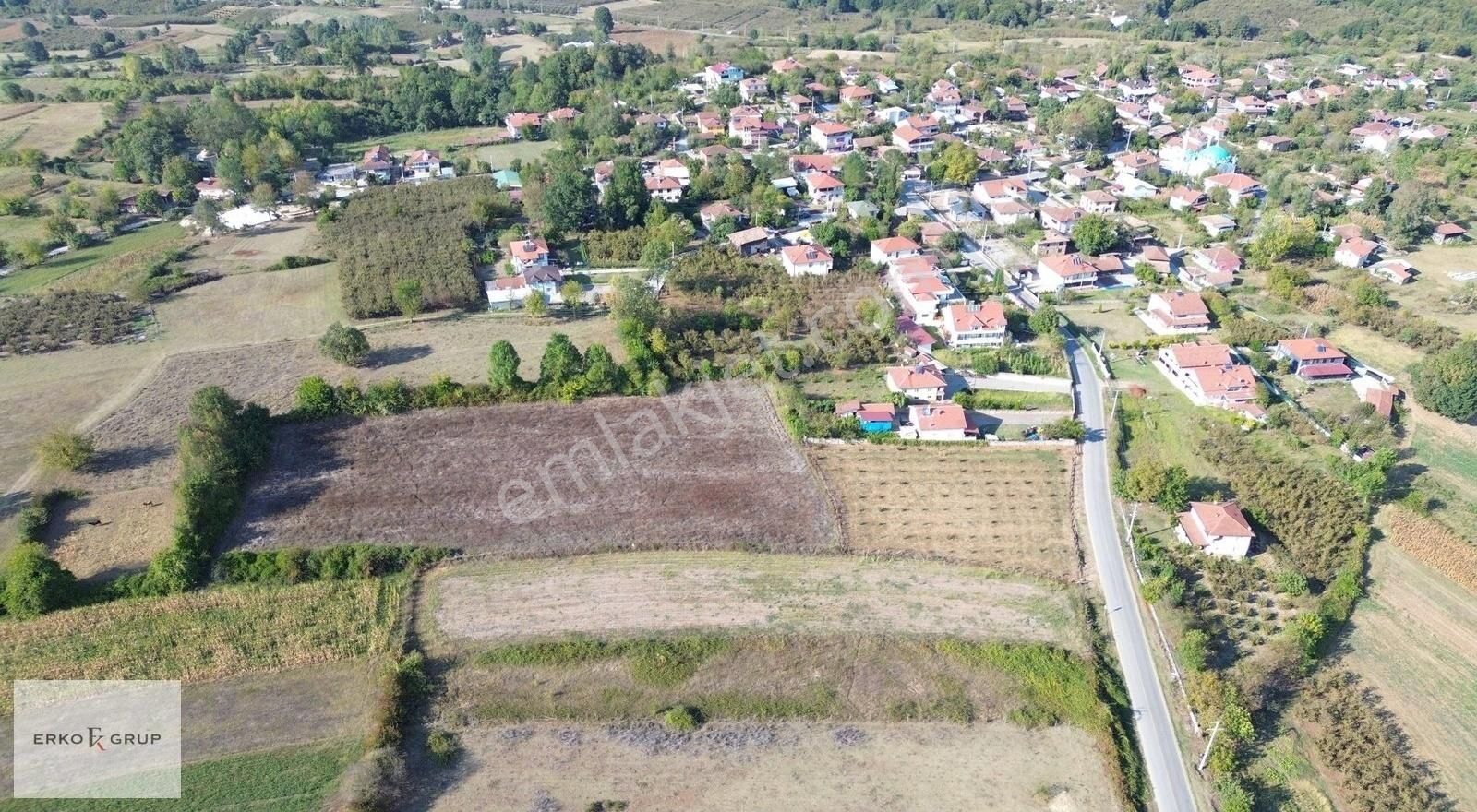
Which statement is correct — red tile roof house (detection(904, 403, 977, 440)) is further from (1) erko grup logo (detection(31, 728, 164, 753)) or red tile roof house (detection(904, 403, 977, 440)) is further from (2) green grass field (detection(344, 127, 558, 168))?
(2) green grass field (detection(344, 127, 558, 168))

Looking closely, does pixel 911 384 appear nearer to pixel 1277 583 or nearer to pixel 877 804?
pixel 1277 583

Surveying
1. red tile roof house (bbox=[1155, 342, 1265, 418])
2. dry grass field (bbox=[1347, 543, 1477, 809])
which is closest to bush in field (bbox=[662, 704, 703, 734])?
dry grass field (bbox=[1347, 543, 1477, 809])

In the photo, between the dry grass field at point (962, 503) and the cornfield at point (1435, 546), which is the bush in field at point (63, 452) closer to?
the dry grass field at point (962, 503)

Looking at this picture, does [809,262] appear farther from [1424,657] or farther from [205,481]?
[1424,657]

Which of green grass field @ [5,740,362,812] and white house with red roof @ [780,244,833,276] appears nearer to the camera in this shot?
green grass field @ [5,740,362,812]

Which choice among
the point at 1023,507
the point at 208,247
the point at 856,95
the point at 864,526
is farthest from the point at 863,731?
the point at 856,95
